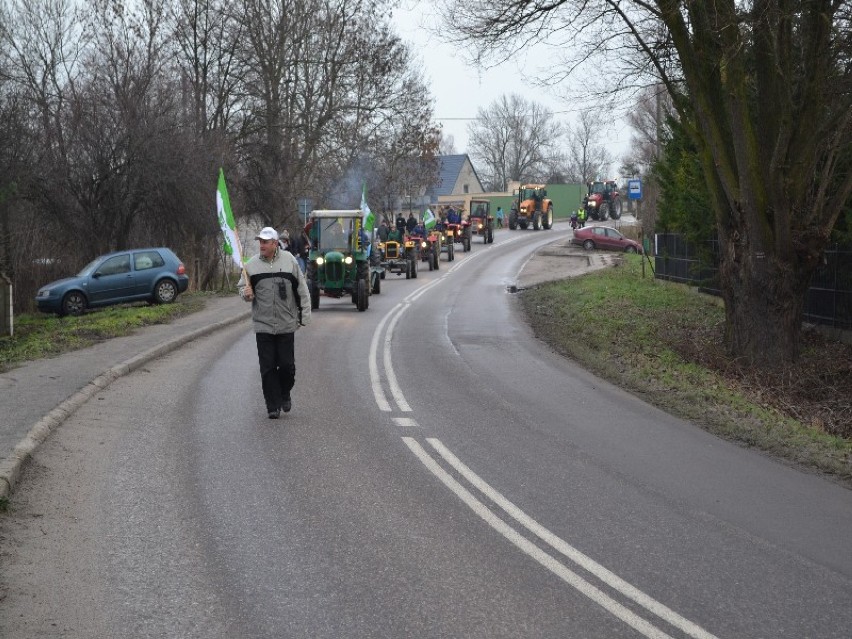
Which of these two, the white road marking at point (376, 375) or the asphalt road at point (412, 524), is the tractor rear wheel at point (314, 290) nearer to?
the white road marking at point (376, 375)

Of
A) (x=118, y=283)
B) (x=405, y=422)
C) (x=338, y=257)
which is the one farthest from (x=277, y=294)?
(x=118, y=283)

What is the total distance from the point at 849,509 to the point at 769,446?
2.38 metres

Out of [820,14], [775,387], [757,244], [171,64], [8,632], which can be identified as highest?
[171,64]

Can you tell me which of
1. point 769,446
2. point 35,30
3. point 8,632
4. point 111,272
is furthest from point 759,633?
point 35,30

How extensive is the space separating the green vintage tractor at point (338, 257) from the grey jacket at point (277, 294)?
43.7ft

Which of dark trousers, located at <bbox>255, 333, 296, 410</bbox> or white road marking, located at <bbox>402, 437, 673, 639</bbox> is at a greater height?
dark trousers, located at <bbox>255, 333, 296, 410</bbox>

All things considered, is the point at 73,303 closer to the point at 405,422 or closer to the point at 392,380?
the point at 392,380

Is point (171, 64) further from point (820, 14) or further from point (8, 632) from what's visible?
point (8, 632)

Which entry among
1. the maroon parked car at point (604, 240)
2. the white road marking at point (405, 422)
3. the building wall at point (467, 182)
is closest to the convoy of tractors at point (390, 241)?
the maroon parked car at point (604, 240)

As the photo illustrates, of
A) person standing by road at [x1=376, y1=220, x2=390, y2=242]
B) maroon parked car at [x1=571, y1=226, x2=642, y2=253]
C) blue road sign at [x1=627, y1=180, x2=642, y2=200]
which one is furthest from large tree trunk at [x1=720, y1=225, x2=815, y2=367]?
maroon parked car at [x1=571, y1=226, x2=642, y2=253]

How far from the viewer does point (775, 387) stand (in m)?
15.5

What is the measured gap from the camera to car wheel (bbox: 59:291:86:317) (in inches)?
1043

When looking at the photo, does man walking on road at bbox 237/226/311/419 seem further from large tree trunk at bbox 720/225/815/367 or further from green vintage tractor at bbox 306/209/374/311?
green vintage tractor at bbox 306/209/374/311

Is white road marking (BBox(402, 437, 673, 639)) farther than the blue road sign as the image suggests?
No
